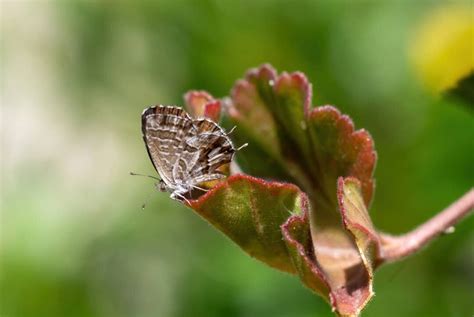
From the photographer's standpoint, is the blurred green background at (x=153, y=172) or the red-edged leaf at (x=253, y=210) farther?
the blurred green background at (x=153, y=172)

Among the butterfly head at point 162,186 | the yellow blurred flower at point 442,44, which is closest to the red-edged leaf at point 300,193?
the butterfly head at point 162,186

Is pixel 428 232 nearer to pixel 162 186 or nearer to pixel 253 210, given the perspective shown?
pixel 253 210

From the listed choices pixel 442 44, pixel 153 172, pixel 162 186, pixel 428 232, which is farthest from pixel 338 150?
pixel 153 172

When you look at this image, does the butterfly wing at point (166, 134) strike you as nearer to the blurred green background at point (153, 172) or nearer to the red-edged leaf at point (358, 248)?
the red-edged leaf at point (358, 248)

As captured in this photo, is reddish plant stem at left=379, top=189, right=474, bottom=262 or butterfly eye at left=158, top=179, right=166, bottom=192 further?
butterfly eye at left=158, top=179, right=166, bottom=192

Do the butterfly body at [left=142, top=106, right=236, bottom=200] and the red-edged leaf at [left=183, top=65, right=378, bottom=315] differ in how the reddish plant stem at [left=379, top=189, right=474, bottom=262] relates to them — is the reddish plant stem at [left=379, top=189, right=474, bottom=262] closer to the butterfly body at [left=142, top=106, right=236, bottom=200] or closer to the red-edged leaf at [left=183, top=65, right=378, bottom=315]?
the red-edged leaf at [left=183, top=65, right=378, bottom=315]

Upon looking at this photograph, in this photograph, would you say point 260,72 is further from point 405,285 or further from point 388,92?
point 388,92

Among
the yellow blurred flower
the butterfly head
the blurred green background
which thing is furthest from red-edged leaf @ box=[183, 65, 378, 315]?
the yellow blurred flower
